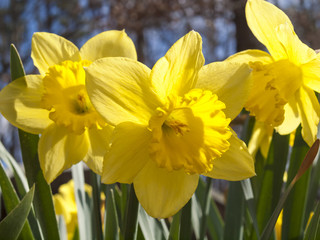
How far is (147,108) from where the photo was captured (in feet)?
2.19

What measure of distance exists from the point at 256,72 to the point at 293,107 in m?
0.12

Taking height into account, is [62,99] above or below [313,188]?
above

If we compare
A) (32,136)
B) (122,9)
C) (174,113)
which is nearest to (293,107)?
(174,113)

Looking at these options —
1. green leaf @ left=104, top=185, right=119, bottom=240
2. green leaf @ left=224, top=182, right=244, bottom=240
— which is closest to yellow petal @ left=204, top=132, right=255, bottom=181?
green leaf @ left=104, top=185, right=119, bottom=240

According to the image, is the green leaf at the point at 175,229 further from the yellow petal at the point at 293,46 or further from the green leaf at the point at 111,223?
the yellow petal at the point at 293,46

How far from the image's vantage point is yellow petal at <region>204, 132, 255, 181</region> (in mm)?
666

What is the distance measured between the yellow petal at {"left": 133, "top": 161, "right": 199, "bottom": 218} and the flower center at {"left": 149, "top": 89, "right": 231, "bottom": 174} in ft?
0.10

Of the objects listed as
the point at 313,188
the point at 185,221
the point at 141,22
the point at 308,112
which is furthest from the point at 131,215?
the point at 141,22

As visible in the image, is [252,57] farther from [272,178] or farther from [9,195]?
[9,195]

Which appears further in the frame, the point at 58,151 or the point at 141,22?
the point at 141,22

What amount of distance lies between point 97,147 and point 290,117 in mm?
385

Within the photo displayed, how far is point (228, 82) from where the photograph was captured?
2.17 feet

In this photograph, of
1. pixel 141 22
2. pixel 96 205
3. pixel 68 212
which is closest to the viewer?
pixel 96 205

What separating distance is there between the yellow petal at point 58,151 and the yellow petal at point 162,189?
152mm
